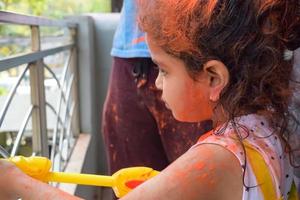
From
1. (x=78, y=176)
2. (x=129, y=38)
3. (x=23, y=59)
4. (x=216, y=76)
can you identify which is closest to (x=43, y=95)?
(x=23, y=59)

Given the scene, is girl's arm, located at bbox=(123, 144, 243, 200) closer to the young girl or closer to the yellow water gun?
the young girl

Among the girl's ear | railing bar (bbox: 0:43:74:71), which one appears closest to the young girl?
the girl's ear

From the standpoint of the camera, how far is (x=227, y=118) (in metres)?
0.76

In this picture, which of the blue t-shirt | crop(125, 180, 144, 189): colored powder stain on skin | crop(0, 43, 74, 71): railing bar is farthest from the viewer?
the blue t-shirt

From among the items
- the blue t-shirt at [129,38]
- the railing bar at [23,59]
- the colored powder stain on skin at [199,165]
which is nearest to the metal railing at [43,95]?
the railing bar at [23,59]

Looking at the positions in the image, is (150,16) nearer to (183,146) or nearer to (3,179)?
(3,179)

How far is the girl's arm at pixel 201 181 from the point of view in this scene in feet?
2.21

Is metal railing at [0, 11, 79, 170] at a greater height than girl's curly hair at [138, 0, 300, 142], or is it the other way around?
girl's curly hair at [138, 0, 300, 142]

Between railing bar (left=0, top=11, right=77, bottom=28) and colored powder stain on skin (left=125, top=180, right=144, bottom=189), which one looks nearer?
colored powder stain on skin (left=125, top=180, right=144, bottom=189)

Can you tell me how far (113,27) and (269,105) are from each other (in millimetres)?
1881

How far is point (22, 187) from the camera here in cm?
72

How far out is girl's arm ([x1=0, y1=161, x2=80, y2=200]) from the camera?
71 centimetres

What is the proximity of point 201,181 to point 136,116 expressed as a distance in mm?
575

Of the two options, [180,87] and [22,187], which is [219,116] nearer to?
[180,87]
